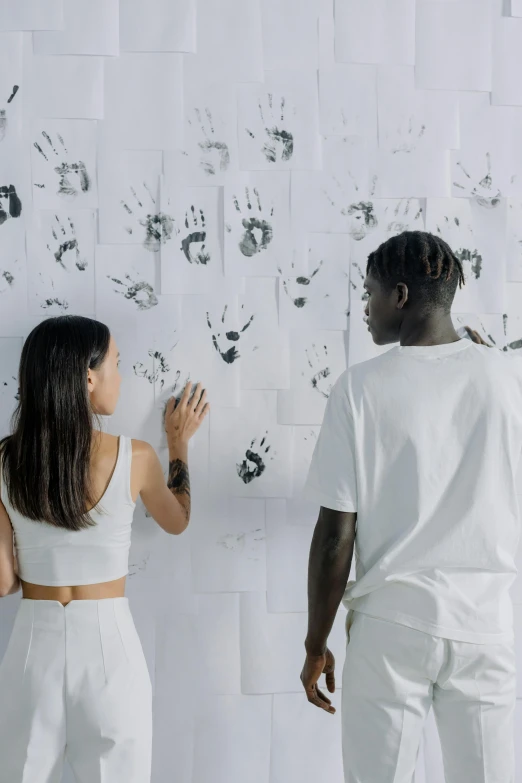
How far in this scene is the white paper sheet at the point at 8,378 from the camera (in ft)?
5.07

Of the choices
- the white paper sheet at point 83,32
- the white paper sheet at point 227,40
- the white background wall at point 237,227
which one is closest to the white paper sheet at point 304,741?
the white background wall at point 237,227

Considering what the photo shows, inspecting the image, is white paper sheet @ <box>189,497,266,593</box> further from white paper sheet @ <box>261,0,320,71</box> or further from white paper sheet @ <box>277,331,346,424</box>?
white paper sheet @ <box>261,0,320,71</box>

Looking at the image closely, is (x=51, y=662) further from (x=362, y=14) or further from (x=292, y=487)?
(x=362, y=14)

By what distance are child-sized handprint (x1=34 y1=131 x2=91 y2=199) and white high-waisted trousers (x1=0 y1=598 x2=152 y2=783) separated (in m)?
0.87

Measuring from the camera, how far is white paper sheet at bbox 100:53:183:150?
153cm

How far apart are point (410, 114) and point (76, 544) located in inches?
46.2

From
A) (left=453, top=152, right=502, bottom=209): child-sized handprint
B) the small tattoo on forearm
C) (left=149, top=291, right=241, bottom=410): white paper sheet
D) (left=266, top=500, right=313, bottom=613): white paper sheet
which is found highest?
(left=453, top=152, right=502, bottom=209): child-sized handprint

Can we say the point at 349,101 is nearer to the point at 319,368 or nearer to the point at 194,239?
the point at 194,239

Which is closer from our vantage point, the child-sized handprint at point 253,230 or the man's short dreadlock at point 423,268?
the man's short dreadlock at point 423,268

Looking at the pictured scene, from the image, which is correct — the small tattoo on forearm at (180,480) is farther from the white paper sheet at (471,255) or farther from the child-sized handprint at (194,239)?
the white paper sheet at (471,255)

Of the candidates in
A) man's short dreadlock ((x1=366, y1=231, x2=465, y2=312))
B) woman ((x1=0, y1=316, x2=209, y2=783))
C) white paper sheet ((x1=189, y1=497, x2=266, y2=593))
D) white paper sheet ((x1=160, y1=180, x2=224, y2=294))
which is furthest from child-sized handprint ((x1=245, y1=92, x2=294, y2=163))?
white paper sheet ((x1=189, y1=497, x2=266, y2=593))

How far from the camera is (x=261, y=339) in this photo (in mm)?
1568

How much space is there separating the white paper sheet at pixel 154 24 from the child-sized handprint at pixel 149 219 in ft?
0.99

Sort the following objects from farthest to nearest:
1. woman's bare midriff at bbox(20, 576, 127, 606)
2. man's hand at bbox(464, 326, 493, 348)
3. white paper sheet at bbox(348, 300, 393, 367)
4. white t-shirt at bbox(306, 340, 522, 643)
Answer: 1. white paper sheet at bbox(348, 300, 393, 367)
2. man's hand at bbox(464, 326, 493, 348)
3. woman's bare midriff at bbox(20, 576, 127, 606)
4. white t-shirt at bbox(306, 340, 522, 643)
